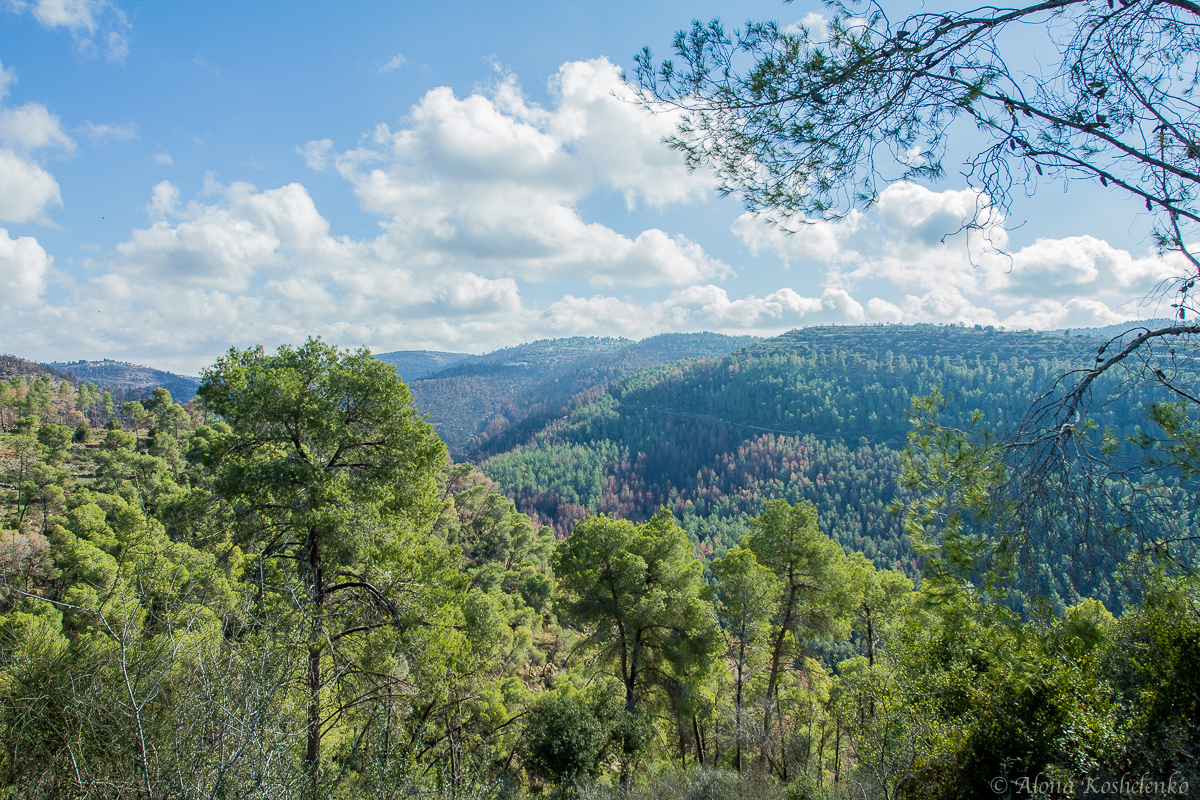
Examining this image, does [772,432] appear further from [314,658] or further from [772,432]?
[314,658]

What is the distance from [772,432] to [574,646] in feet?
441

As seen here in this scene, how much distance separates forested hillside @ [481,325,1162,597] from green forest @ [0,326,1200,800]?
64.4 m

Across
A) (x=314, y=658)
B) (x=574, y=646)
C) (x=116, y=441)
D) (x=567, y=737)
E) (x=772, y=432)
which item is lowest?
(x=772, y=432)

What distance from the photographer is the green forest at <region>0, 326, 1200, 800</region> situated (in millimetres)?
3861

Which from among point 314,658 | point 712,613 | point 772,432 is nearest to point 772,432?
point 772,432

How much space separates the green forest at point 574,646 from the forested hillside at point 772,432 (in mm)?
64365

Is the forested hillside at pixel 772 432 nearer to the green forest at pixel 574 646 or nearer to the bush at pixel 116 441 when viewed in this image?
the green forest at pixel 574 646

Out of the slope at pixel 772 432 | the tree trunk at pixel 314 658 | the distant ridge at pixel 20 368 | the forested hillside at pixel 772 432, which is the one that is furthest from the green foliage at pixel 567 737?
the distant ridge at pixel 20 368

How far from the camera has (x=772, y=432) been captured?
453 ft

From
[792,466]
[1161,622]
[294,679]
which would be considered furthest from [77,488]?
[792,466]

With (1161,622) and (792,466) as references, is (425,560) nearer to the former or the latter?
(1161,622)

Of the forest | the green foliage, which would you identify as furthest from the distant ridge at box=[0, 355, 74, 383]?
the green foliage

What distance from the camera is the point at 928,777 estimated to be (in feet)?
18.9

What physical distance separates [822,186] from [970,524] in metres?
3.15
